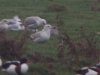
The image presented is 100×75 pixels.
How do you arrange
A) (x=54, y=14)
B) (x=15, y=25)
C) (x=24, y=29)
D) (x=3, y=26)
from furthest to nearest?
(x=54, y=14) → (x=15, y=25) → (x=3, y=26) → (x=24, y=29)

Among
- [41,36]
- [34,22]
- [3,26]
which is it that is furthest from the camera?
[34,22]

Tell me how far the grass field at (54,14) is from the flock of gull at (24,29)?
0.19m

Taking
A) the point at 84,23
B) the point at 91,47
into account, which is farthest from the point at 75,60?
the point at 84,23

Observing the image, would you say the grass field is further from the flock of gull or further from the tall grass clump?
the tall grass clump

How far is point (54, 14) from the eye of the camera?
1934 cm

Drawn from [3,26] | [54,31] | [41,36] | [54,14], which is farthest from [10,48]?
[54,14]

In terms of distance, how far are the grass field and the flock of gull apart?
193 millimetres

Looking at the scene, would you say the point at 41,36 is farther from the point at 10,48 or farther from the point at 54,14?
the point at 54,14

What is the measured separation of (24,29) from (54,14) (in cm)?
460

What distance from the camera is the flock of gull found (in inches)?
424

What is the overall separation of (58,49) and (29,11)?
24.9ft

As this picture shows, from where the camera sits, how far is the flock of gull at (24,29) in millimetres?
10766

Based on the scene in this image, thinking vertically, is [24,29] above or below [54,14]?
above

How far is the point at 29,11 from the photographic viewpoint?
19938mm
